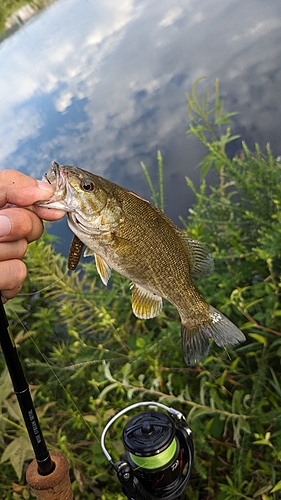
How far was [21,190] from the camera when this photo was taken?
1.14m

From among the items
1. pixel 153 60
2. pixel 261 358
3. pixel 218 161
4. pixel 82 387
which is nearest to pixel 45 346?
pixel 82 387

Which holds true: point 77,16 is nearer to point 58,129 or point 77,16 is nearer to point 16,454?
point 58,129

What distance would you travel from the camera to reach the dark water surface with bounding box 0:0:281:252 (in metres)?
4.40

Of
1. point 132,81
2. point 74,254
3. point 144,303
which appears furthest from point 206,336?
point 132,81

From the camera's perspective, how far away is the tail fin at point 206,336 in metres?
1.29

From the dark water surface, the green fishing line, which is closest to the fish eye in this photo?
the green fishing line

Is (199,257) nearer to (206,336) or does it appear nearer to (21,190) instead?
(206,336)

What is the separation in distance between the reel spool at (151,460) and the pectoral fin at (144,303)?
32 cm

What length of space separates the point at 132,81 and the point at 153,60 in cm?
54

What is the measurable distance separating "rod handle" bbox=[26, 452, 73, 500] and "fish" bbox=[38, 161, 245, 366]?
47 centimetres

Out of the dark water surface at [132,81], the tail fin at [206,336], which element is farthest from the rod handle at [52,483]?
the dark water surface at [132,81]

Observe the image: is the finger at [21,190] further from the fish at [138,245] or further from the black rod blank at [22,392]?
the black rod blank at [22,392]

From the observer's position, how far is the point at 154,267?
128cm

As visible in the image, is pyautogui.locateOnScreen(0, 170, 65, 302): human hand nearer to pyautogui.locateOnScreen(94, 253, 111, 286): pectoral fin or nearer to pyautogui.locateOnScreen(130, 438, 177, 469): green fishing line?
pyautogui.locateOnScreen(94, 253, 111, 286): pectoral fin
